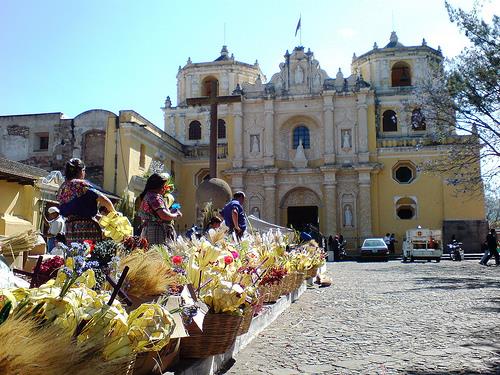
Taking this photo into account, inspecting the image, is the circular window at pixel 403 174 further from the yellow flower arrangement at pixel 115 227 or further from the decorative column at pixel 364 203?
the yellow flower arrangement at pixel 115 227

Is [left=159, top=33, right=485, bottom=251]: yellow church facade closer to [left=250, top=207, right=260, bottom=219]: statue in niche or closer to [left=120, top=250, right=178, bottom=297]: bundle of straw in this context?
[left=250, top=207, right=260, bottom=219]: statue in niche

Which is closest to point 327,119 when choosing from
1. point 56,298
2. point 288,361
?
point 288,361

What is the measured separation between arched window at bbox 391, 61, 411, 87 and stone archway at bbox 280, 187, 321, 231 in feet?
32.3

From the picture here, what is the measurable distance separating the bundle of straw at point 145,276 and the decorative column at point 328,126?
27970mm

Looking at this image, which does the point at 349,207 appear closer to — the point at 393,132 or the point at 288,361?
the point at 393,132

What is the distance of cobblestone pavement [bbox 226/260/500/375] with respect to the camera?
13.9 ft

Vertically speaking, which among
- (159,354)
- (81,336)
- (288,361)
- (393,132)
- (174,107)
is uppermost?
(174,107)

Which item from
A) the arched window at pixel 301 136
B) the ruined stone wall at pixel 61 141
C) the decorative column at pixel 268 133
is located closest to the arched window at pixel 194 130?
the decorative column at pixel 268 133

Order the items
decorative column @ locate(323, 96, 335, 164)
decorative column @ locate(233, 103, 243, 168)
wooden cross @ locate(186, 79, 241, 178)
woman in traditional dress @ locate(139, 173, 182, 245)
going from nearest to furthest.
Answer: woman in traditional dress @ locate(139, 173, 182, 245) → wooden cross @ locate(186, 79, 241, 178) → decorative column @ locate(323, 96, 335, 164) → decorative column @ locate(233, 103, 243, 168)

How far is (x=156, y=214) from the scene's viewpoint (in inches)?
245

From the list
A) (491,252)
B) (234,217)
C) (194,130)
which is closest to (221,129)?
(194,130)

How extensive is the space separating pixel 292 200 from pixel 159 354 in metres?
29.4

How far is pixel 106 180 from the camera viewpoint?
25.5m

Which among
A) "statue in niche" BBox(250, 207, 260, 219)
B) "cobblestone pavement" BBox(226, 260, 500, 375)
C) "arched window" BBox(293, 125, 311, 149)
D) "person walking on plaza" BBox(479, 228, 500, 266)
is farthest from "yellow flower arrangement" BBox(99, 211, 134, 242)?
"arched window" BBox(293, 125, 311, 149)
